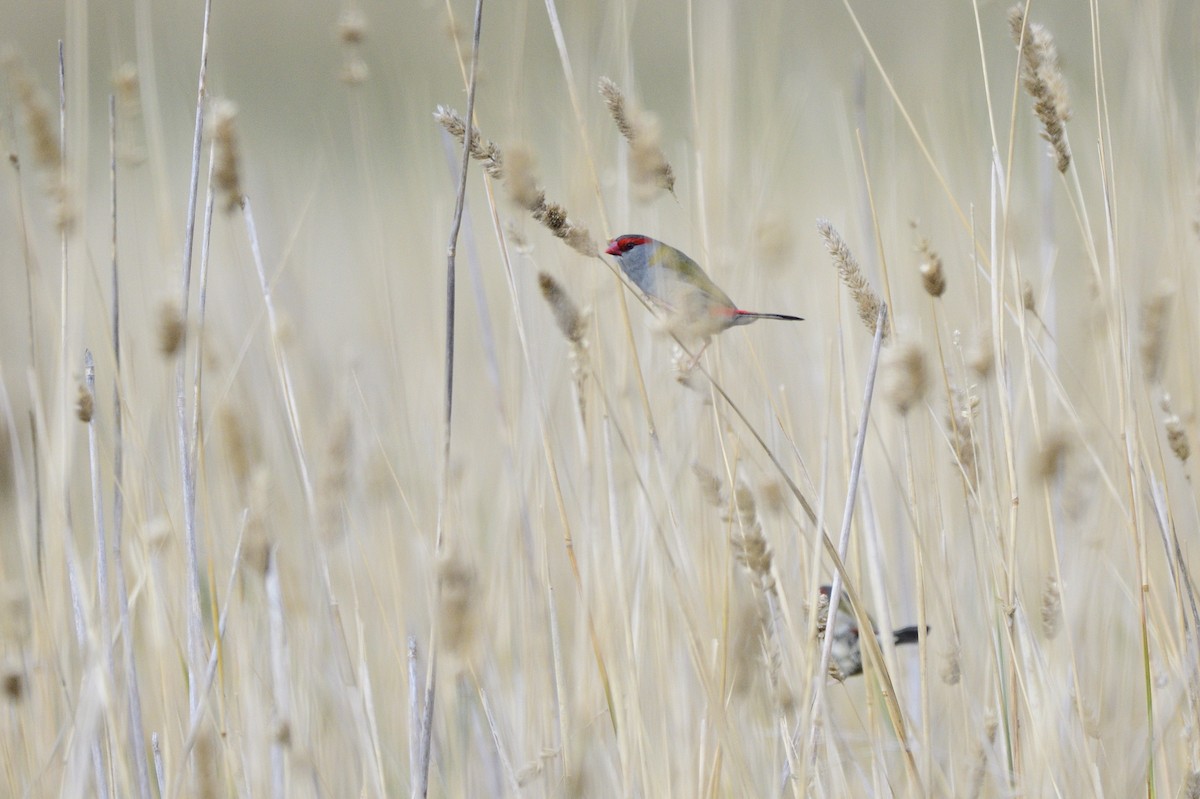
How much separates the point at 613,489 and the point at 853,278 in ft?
1.63

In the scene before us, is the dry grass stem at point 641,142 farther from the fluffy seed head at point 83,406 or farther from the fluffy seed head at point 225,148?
the fluffy seed head at point 83,406

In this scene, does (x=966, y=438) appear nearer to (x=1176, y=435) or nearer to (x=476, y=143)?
(x=1176, y=435)

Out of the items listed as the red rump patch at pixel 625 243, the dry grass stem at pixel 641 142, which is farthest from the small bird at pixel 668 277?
the dry grass stem at pixel 641 142

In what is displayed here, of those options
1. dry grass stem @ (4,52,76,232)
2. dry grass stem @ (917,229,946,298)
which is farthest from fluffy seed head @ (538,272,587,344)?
dry grass stem @ (4,52,76,232)

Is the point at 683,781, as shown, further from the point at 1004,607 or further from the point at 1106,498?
the point at 1106,498

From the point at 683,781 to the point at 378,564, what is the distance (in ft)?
2.55

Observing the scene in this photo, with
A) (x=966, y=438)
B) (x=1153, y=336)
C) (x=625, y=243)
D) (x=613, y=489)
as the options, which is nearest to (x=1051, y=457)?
(x=966, y=438)

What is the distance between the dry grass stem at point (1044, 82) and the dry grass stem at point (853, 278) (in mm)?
301

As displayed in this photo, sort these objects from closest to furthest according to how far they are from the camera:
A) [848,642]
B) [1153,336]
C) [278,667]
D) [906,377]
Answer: [906,377] → [1153,336] → [278,667] → [848,642]

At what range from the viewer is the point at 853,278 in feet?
3.91

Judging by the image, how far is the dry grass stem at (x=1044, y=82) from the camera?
1.27 m

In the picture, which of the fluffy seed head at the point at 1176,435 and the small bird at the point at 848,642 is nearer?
the fluffy seed head at the point at 1176,435

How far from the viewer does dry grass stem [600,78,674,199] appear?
1.23m

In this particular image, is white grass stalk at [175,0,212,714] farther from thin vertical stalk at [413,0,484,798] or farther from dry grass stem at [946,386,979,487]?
dry grass stem at [946,386,979,487]
